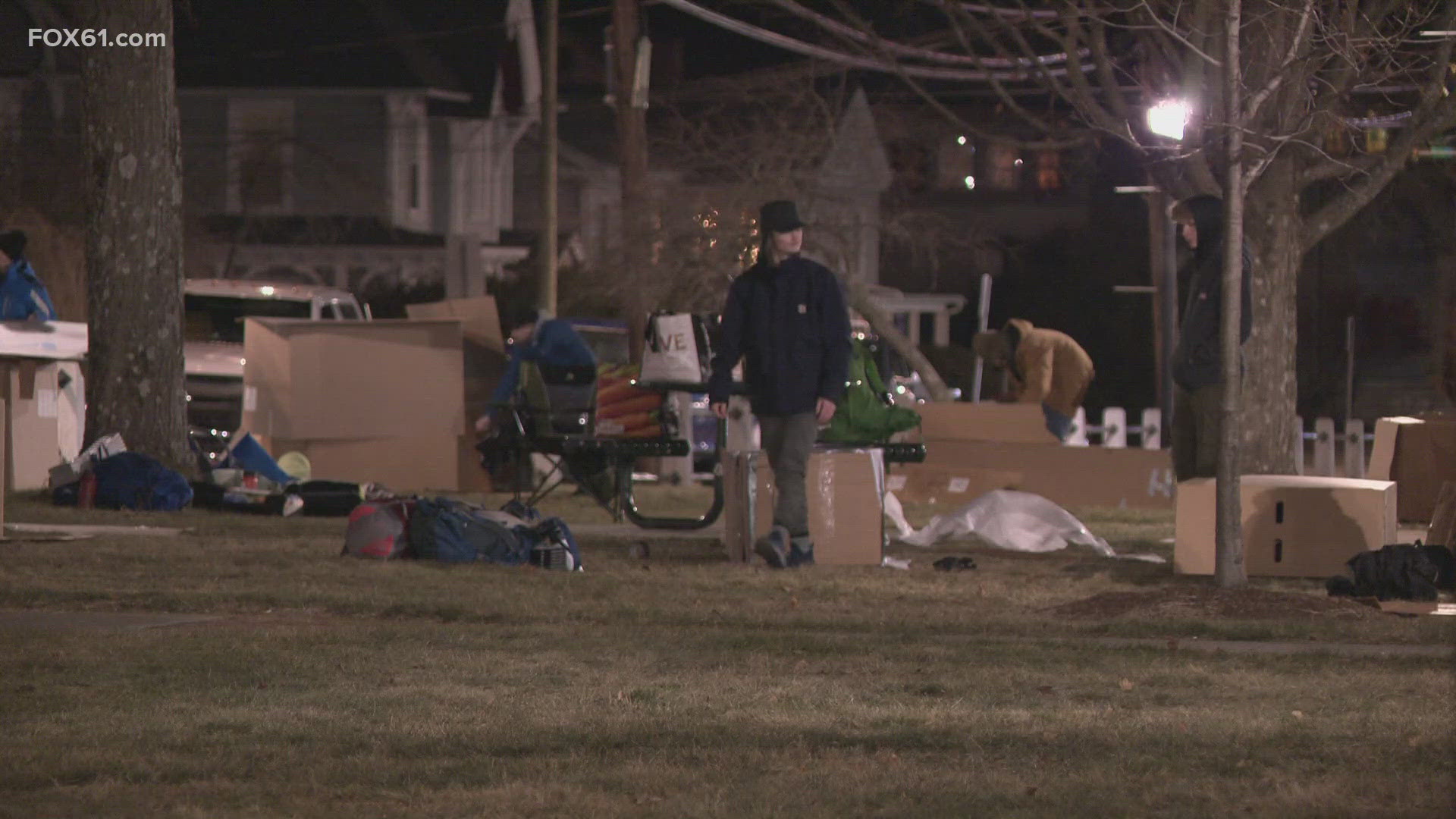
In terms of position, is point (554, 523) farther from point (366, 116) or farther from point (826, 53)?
point (366, 116)

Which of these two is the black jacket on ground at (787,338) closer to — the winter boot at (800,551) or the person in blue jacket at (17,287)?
the winter boot at (800,551)

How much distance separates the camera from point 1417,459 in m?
15.8

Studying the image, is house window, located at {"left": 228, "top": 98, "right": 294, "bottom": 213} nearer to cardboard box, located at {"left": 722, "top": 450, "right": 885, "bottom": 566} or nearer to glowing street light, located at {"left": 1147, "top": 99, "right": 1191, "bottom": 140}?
glowing street light, located at {"left": 1147, "top": 99, "right": 1191, "bottom": 140}

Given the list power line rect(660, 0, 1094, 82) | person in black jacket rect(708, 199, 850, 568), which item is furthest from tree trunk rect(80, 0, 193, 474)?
person in black jacket rect(708, 199, 850, 568)

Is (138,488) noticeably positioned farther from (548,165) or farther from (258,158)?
(258,158)

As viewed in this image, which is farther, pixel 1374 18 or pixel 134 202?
pixel 134 202

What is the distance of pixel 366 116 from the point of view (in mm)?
45812

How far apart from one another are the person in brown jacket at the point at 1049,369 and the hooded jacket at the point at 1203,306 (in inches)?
284

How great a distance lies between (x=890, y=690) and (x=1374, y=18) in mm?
7889

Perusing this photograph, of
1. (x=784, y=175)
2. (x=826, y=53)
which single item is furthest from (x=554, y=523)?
(x=784, y=175)

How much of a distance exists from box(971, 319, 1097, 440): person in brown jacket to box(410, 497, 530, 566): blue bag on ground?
8.33 meters

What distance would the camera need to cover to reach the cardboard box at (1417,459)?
1547cm

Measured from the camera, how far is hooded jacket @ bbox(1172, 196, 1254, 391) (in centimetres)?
1139

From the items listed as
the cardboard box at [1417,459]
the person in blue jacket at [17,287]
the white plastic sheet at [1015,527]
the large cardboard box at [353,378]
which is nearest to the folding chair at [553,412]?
the large cardboard box at [353,378]
